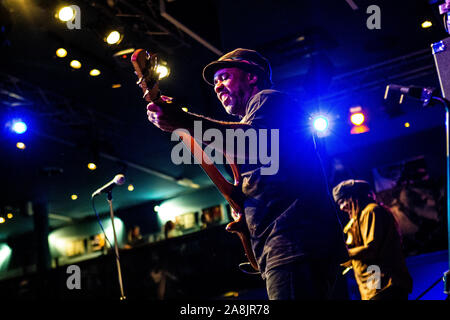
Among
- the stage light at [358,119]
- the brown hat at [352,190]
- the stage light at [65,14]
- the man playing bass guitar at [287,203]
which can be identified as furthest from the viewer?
the stage light at [358,119]

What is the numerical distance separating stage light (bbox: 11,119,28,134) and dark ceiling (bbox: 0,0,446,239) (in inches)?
5.9

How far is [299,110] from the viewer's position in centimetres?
217

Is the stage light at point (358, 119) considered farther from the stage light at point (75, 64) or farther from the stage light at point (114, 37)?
the stage light at point (75, 64)

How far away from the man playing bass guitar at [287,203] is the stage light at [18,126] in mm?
7785

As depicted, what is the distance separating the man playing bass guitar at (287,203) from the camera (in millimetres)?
1882

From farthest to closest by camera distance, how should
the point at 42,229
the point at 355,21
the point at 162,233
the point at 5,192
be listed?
the point at 162,233, the point at 42,229, the point at 5,192, the point at 355,21

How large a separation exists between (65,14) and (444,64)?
5490 millimetres

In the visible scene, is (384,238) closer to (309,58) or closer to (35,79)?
(309,58)

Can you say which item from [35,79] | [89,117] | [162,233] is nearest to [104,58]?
[35,79]

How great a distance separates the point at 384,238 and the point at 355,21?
14.1ft
